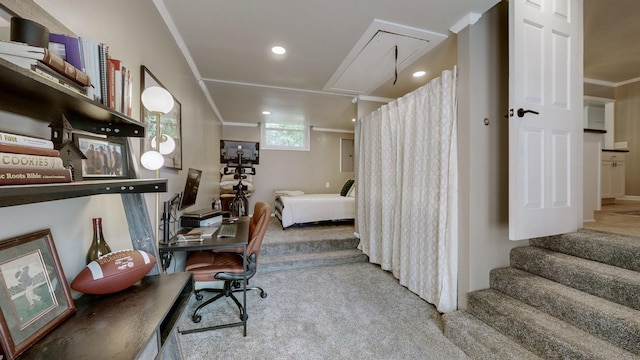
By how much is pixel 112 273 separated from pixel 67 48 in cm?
76

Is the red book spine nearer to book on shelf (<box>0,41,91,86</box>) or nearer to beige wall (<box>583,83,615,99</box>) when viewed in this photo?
book on shelf (<box>0,41,91,86</box>)

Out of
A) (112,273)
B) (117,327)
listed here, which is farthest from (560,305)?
(112,273)

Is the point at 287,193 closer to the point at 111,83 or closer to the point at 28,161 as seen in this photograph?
the point at 111,83

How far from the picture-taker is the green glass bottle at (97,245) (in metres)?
0.97

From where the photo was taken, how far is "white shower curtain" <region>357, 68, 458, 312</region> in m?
2.04

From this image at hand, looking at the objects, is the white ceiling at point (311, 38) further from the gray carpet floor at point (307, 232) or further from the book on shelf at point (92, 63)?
the gray carpet floor at point (307, 232)

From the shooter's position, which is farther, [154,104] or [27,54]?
[154,104]

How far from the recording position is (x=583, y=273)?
5.06ft

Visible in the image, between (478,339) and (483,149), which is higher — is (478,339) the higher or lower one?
the lower one

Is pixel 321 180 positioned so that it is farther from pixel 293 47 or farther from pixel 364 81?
pixel 293 47

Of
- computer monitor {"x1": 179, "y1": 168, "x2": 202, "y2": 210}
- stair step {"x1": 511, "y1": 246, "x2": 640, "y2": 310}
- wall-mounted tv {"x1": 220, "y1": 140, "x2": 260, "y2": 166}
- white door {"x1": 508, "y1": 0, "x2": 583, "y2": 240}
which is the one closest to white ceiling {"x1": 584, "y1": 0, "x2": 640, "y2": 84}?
white door {"x1": 508, "y1": 0, "x2": 583, "y2": 240}

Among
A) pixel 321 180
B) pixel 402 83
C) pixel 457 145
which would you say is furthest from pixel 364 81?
pixel 321 180

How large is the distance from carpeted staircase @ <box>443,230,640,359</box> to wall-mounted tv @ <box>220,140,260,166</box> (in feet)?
15.2

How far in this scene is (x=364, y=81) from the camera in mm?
2982
